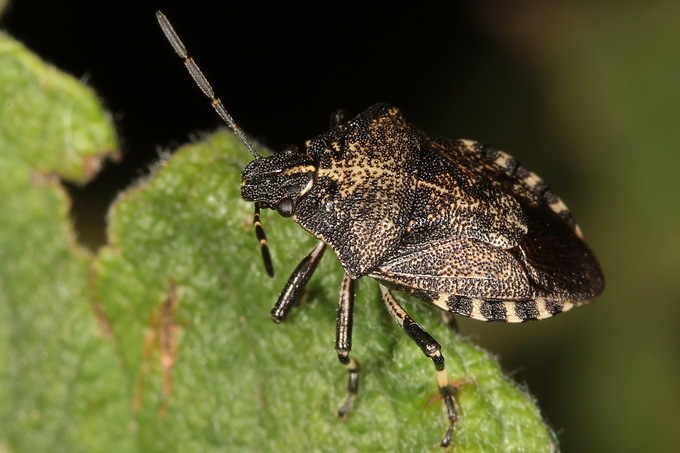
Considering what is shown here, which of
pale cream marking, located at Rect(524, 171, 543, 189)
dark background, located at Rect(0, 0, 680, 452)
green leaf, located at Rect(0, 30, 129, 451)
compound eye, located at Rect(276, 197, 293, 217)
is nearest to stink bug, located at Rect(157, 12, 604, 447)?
compound eye, located at Rect(276, 197, 293, 217)

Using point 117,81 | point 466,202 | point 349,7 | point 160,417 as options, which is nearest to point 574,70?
point 349,7

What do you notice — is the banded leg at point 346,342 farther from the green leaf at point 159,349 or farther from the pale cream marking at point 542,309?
the pale cream marking at point 542,309

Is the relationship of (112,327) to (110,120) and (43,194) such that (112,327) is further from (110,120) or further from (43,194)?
(110,120)

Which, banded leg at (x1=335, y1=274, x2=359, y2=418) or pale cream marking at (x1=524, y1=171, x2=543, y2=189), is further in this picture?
pale cream marking at (x1=524, y1=171, x2=543, y2=189)

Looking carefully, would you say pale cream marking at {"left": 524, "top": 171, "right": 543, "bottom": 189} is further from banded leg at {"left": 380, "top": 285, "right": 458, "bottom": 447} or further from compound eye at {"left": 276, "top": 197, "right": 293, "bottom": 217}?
compound eye at {"left": 276, "top": 197, "right": 293, "bottom": 217}

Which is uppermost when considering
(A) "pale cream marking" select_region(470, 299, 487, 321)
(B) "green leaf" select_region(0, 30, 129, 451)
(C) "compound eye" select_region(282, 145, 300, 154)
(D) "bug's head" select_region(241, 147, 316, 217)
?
(A) "pale cream marking" select_region(470, 299, 487, 321)

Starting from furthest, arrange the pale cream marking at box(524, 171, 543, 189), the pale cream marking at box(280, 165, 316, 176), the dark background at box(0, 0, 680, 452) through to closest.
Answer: the dark background at box(0, 0, 680, 452) → the pale cream marking at box(524, 171, 543, 189) → the pale cream marking at box(280, 165, 316, 176)

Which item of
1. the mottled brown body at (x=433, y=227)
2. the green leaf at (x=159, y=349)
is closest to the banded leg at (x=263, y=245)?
the green leaf at (x=159, y=349)
